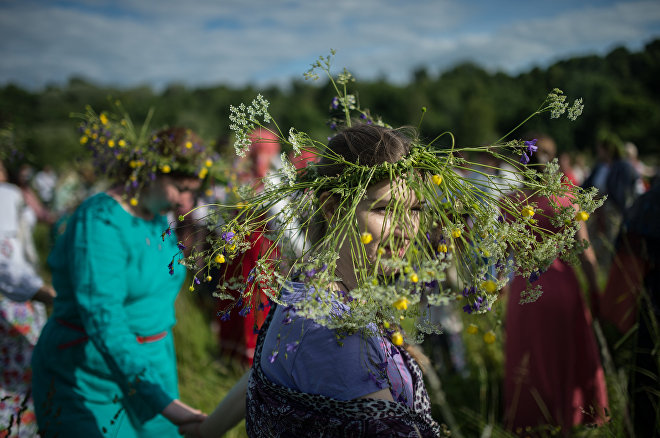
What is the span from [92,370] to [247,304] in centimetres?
124

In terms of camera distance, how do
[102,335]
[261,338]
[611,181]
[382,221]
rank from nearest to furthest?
[382,221] → [261,338] → [102,335] → [611,181]

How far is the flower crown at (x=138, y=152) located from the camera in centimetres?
235

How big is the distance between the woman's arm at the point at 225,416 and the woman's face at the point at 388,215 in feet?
2.80

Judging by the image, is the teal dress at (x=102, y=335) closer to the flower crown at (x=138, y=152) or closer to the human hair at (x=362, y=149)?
the flower crown at (x=138, y=152)

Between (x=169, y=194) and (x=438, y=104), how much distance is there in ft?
232

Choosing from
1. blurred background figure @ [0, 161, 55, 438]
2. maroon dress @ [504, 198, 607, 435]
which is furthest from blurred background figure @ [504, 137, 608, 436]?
blurred background figure @ [0, 161, 55, 438]

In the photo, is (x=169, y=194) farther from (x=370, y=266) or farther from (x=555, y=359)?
(x=555, y=359)

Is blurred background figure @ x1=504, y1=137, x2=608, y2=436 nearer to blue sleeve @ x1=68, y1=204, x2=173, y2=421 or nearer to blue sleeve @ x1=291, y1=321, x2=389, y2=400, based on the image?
blue sleeve @ x1=291, y1=321, x2=389, y2=400

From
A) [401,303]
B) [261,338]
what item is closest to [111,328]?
[261,338]

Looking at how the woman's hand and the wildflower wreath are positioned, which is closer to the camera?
the wildflower wreath

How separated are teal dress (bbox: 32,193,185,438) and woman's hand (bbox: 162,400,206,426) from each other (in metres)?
0.04

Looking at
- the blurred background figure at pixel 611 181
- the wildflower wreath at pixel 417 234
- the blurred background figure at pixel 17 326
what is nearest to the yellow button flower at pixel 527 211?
the wildflower wreath at pixel 417 234

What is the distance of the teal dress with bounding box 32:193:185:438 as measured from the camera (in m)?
1.79

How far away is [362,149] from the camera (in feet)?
4.24
